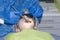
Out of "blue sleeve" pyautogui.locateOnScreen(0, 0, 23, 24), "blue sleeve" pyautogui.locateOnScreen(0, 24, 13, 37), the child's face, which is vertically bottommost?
"blue sleeve" pyautogui.locateOnScreen(0, 24, 13, 37)

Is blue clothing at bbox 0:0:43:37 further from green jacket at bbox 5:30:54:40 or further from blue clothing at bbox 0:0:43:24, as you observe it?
green jacket at bbox 5:30:54:40

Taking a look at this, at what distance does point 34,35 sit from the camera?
1336 mm

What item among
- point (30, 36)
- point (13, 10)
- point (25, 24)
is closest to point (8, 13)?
point (13, 10)

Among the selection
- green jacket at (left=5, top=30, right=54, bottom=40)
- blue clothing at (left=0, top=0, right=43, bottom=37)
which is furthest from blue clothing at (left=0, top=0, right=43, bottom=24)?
green jacket at (left=5, top=30, right=54, bottom=40)

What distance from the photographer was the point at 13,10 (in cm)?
177

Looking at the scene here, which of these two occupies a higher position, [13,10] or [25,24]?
[13,10]

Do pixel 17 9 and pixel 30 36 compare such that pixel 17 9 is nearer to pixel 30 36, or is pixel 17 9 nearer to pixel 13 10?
pixel 13 10

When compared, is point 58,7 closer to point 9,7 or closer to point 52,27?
point 52,27

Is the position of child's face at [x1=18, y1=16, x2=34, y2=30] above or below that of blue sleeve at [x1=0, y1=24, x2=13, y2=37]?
above

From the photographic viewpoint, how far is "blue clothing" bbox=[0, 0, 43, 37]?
1.73m

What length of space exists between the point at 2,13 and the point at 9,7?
0.08m

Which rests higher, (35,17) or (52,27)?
(35,17)

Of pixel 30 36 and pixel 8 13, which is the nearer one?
pixel 30 36

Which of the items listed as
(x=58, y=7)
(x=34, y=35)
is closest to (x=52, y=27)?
(x=58, y=7)
